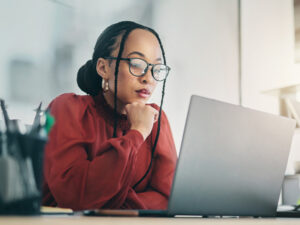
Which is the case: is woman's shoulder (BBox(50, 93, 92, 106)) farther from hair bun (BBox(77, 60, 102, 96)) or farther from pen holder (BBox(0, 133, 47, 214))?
pen holder (BBox(0, 133, 47, 214))

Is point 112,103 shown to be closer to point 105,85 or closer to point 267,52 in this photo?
point 105,85

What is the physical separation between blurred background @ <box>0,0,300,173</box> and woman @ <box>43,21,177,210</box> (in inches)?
3.3

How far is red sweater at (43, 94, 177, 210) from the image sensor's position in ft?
4.11

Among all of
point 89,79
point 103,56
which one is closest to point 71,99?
point 89,79

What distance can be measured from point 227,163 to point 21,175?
0.48 meters

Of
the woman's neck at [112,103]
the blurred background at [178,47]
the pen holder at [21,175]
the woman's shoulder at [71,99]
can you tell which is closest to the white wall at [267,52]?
the blurred background at [178,47]

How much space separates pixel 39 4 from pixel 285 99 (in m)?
1.67

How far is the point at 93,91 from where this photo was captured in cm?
154

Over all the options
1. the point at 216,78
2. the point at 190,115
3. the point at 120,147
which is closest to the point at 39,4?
the point at 120,147

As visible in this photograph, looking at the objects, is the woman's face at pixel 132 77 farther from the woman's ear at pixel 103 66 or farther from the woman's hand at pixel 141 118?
the woman's hand at pixel 141 118

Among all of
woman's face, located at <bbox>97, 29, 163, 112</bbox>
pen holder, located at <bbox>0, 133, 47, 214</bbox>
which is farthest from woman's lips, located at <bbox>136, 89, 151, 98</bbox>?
pen holder, located at <bbox>0, 133, 47, 214</bbox>

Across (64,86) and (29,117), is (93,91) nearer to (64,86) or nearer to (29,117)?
(64,86)

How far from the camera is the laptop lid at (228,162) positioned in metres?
0.78

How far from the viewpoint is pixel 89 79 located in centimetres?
152
